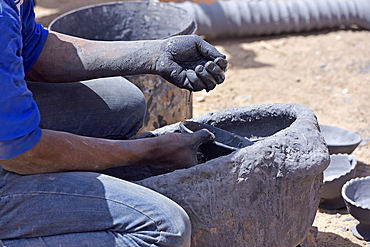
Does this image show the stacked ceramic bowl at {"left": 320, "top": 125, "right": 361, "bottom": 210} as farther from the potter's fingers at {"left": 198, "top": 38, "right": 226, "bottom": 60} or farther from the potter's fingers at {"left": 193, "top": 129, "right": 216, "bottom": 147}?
the potter's fingers at {"left": 198, "top": 38, "right": 226, "bottom": 60}

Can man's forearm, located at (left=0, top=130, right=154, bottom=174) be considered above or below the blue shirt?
below

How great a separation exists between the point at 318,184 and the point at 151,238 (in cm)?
73

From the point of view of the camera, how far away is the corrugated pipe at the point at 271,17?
5152 millimetres

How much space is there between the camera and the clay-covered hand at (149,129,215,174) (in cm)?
159

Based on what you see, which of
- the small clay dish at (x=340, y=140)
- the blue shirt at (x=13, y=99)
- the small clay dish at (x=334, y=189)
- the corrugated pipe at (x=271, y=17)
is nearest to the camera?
the blue shirt at (x=13, y=99)

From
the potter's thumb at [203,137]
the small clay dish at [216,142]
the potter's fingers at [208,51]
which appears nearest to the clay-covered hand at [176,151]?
the potter's thumb at [203,137]

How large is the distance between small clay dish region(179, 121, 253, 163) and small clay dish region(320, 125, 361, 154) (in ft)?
3.95

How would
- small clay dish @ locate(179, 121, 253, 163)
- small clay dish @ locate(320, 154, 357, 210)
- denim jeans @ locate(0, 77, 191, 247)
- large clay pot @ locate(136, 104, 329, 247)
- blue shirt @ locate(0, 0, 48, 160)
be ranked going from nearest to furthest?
blue shirt @ locate(0, 0, 48, 160)
denim jeans @ locate(0, 77, 191, 247)
large clay pot @ locate(136, 104, 329, 247)
small clay dish @ locate(179, 121, 253, 163)
small clay dish @ locate(320, 154, 357, 210)

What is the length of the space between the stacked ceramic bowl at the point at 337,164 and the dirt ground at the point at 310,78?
0.25 ft

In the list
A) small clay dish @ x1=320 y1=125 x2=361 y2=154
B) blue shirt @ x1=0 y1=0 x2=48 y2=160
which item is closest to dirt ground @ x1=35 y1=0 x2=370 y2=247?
small clay dish @ x1=320 y1=125 x2=361 y2=154

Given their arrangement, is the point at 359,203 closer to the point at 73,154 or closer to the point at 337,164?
the point at 337,164

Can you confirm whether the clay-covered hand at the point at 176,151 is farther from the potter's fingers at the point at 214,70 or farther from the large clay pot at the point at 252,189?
the potter's fingers at the point at 214,70

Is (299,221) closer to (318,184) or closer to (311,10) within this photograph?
(318,184)

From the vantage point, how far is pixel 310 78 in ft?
13.3
